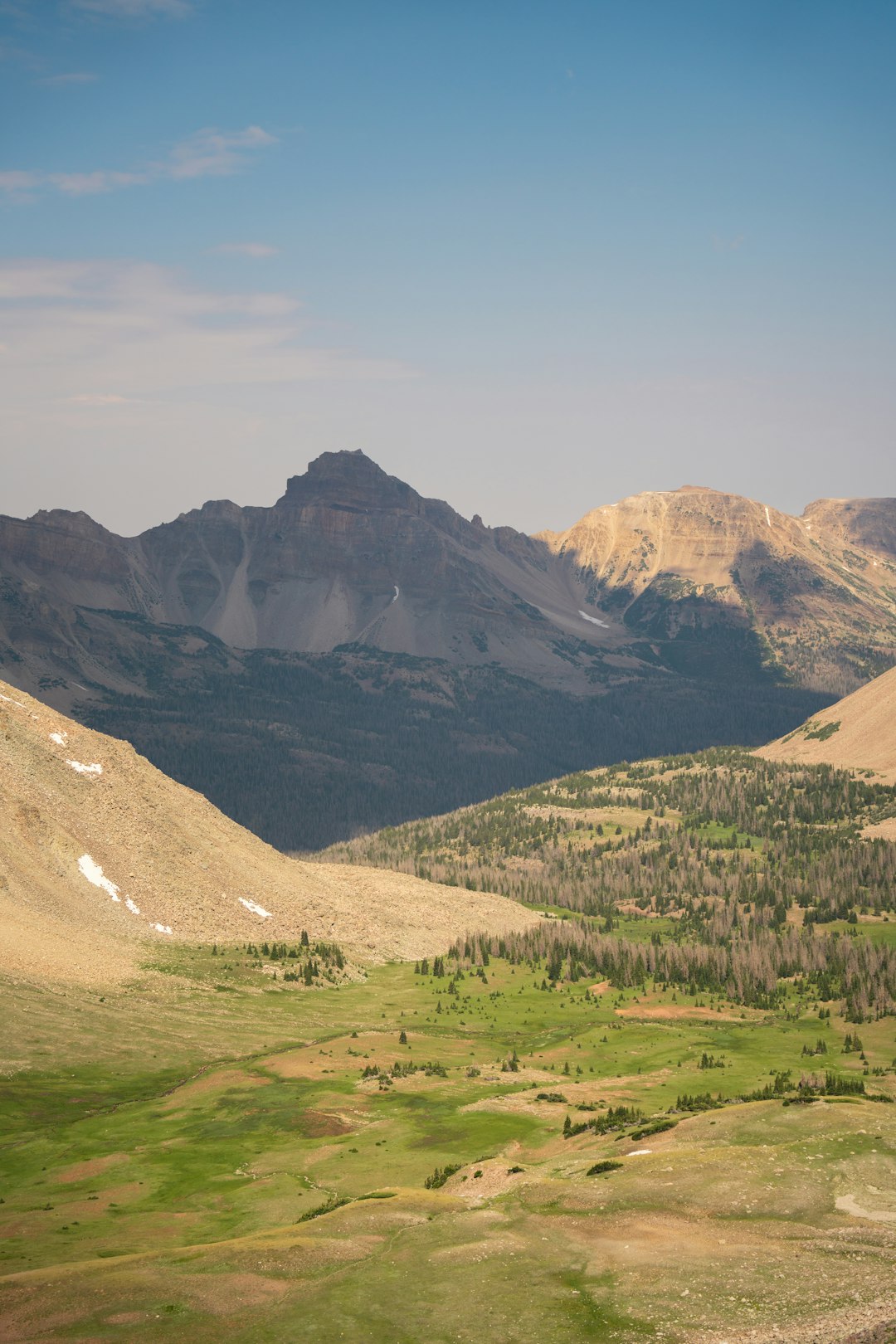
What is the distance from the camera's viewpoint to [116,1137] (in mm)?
115625

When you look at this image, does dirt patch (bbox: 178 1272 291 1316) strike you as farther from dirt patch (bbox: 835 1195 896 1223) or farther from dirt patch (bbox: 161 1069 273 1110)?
dirt patch (bbox: 161 1069 273 1110)

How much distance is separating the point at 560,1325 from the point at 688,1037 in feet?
382

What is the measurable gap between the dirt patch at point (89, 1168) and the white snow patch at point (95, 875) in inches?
3329

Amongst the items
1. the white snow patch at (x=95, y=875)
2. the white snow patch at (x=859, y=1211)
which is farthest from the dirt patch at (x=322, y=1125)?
the white snow patch at (x=95, y=875)

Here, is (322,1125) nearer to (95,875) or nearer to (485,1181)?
(485,1181)

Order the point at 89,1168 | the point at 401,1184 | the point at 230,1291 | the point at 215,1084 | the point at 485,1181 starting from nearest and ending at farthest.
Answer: the point at 230,1291
the point at 485,1181
the point at 401,1184
the point at 89,1168
the point at 215,1084

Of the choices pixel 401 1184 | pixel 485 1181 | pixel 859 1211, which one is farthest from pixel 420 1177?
pixel 859 1211

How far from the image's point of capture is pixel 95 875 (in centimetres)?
19200

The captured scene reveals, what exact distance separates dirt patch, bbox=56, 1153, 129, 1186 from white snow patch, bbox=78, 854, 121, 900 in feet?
277

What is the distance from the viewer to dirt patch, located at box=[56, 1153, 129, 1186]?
103 meters

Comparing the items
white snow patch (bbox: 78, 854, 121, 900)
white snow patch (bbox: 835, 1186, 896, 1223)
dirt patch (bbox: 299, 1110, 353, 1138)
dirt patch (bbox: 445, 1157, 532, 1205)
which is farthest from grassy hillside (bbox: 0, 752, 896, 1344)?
white snow patch (bbox: 78, 854, 121, 900)

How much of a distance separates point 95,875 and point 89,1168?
8995 centimetres

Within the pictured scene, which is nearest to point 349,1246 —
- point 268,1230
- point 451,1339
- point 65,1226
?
point 268,1230

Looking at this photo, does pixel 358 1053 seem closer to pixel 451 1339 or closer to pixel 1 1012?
pixel 1 1012
